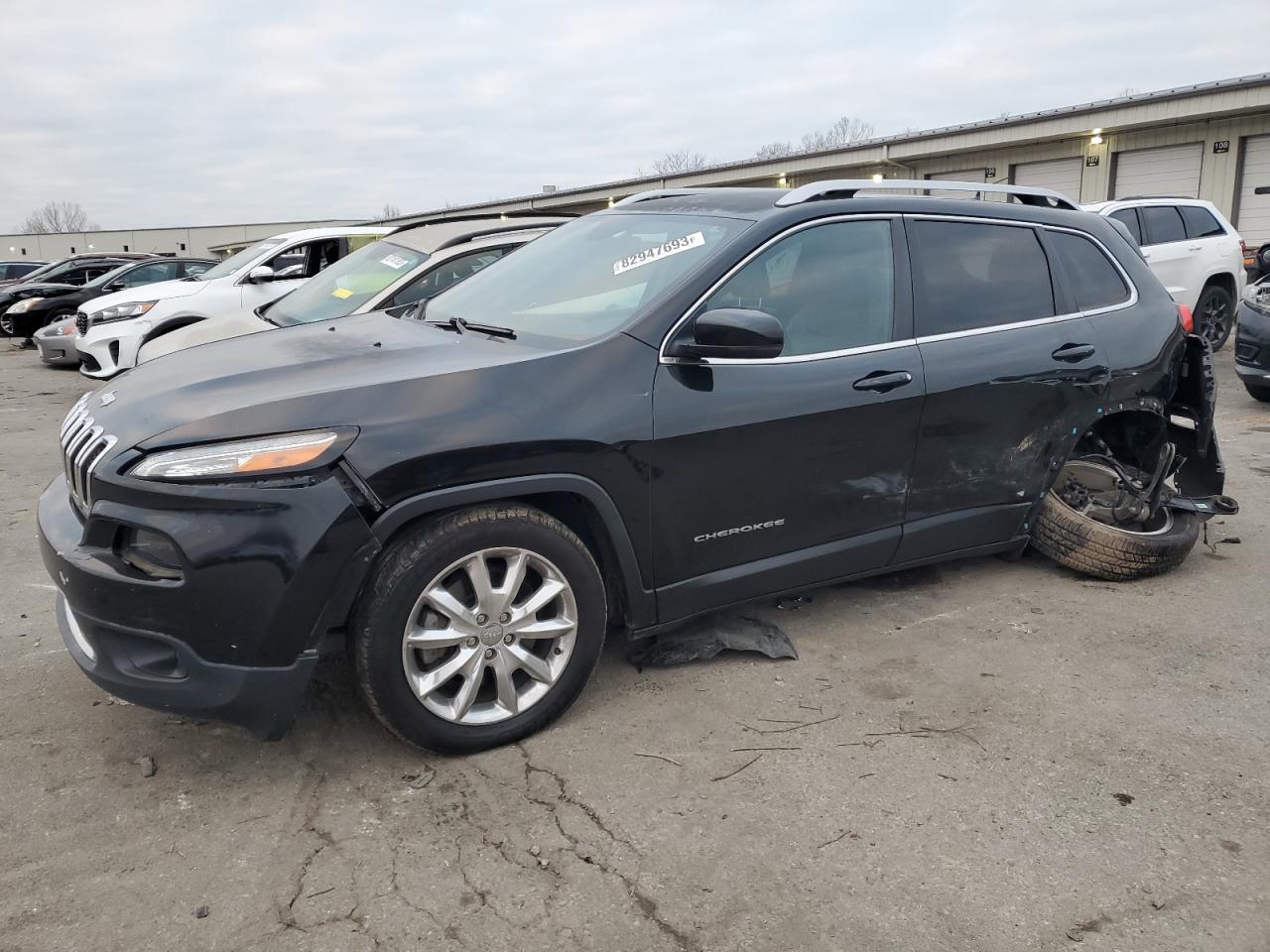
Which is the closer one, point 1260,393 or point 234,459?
point 234,459

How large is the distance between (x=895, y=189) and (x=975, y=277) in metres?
0.50

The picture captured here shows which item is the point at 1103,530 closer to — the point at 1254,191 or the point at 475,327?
the point at 475,327

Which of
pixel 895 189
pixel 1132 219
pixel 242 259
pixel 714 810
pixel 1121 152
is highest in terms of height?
pixel 1121 152

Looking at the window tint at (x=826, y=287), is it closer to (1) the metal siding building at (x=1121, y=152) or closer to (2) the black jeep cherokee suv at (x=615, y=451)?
(2) the black jeep cherokee suv at (x=615, y=451)

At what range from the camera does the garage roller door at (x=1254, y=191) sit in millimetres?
16641

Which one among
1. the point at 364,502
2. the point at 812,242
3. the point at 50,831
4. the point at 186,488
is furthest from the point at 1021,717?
the point at 50,831

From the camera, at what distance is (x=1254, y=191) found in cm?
1684

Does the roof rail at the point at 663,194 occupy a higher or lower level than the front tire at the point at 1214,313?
higher

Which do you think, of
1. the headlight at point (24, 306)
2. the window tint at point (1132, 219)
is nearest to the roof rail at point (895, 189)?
the window tint at point (1132, 219)

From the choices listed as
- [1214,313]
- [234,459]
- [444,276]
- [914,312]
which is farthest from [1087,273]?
[1214,313]

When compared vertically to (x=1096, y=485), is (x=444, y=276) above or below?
above

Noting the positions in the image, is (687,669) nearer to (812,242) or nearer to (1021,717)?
(1021,717)

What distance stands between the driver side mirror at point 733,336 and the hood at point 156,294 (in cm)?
763

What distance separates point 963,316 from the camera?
12.9 ft
